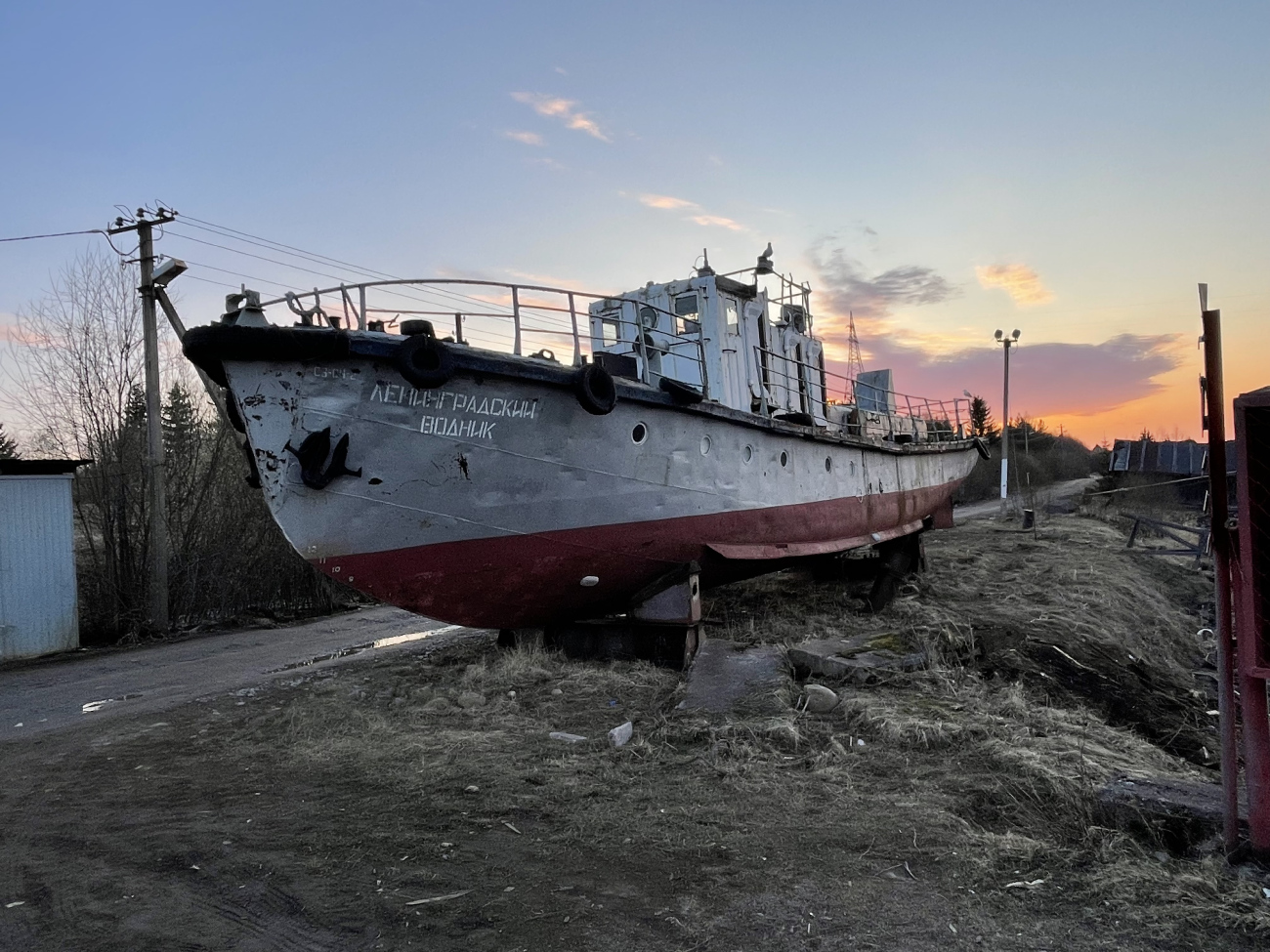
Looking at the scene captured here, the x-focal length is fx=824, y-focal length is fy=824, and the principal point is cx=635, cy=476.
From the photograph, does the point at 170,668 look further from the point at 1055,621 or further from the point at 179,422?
the point at 1055,621

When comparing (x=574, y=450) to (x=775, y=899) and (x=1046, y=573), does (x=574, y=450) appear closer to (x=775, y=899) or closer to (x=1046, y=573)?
(x=775, y=899)

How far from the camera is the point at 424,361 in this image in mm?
6859

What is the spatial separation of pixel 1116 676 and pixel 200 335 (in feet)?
31.1

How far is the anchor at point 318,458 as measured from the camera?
6.84 meters

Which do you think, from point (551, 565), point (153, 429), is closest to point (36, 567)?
point (153, 429)

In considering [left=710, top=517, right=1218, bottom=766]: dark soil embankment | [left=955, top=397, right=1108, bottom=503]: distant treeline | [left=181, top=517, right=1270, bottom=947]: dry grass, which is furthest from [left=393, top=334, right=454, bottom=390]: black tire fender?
[left=955, top=397, right=1108, bottom=503]: distant treeline

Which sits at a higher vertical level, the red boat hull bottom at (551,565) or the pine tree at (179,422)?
the pine tree at (179,422)

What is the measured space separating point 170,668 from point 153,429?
4.68 meters

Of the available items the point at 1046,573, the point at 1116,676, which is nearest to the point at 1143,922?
the point at 1116,676

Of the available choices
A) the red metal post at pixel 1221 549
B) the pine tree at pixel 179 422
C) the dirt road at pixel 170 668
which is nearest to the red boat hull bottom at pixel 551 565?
the dirt road at pixel 170 668

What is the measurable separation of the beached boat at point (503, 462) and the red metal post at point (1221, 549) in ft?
15.6

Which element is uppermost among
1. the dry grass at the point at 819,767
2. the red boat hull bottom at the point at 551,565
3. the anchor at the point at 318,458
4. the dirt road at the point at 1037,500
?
the anchor at the point at 318,458

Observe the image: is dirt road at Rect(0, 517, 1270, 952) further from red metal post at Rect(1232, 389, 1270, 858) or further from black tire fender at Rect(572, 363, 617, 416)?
black tire fender at Rect(572, 363, 617, 416)

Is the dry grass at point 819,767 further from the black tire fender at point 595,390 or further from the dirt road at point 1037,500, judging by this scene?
the dirt road at point 1037,500
